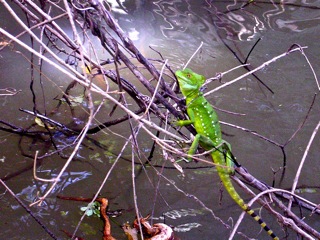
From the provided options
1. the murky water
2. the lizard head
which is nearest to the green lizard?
the lizard head

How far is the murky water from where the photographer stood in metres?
3.47

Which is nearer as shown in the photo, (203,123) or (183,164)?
(203,123)

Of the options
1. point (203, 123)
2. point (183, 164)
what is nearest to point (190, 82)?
point (203, 123)

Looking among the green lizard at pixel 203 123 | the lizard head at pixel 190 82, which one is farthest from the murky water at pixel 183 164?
the lizard head at pixel 190 82

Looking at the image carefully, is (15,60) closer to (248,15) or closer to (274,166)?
(274,166)

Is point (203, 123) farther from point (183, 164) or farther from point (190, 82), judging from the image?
point (183, 164)

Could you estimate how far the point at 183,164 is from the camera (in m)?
4.12

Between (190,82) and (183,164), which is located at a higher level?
(190,82)

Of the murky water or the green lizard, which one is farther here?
the murky water

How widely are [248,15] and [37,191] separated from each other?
5.19 meters

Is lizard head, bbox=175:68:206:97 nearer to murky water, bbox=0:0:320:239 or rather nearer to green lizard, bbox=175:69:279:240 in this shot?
green lizard, bbox=175:69:279:240

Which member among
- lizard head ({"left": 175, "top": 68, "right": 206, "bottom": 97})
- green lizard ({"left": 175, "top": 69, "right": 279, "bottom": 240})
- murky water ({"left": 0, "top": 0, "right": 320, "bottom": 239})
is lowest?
murky water ({"left": 0, "top": 0, "right": 320, "bottom": 239})

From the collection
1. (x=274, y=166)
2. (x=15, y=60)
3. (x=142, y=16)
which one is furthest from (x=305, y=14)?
(x=15, y=60)

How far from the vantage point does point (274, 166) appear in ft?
13.6
